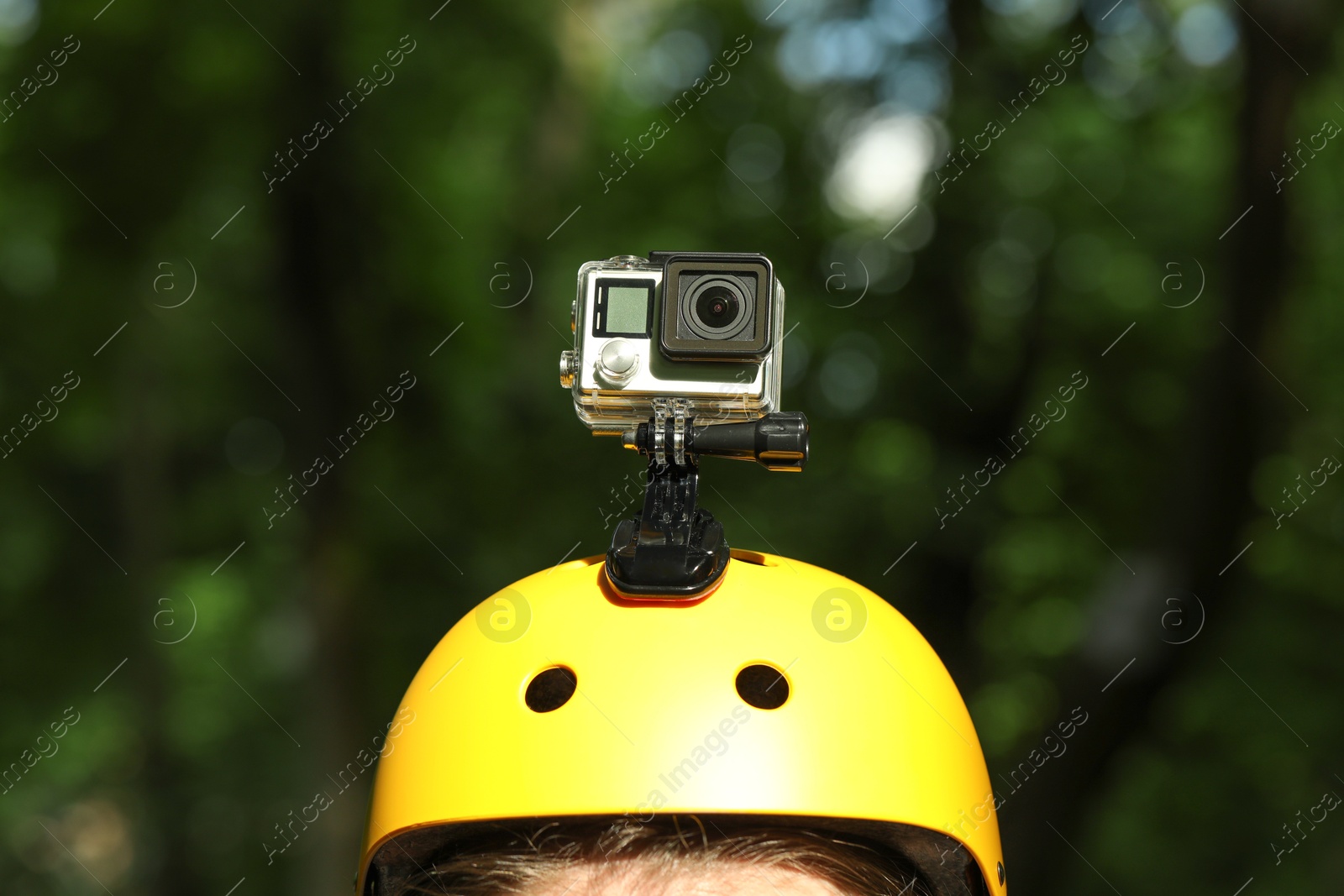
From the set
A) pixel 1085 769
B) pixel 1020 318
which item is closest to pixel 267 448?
pixel 1020 318

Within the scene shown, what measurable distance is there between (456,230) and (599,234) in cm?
154

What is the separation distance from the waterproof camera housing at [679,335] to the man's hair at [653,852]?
2.20ft

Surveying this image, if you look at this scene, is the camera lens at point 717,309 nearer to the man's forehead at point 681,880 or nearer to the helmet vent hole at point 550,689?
the helmet vent hole at point 550,689

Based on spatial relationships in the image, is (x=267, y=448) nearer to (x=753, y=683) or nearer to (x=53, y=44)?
(x=53, y=44)

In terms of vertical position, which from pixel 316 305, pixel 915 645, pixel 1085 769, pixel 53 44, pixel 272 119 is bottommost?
pixel 1085 769

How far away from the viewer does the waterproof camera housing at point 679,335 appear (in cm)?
190

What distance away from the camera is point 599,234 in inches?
453

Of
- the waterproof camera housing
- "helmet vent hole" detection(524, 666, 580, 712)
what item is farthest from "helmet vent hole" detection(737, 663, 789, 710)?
the waterproof camera housing

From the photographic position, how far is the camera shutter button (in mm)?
1908

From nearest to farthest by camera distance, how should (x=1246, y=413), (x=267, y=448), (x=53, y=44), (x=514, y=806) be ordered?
(x=514, y=806)
(x=1246, y=413)
(x=53, y=44)
(x=267, y=448)

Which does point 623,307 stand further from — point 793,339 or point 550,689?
point 793,339

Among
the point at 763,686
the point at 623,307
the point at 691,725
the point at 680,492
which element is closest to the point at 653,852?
the point at 691,725

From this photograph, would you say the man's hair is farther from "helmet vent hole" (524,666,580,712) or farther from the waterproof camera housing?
the waterproof camera housing

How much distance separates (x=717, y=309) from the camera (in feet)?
6.28
